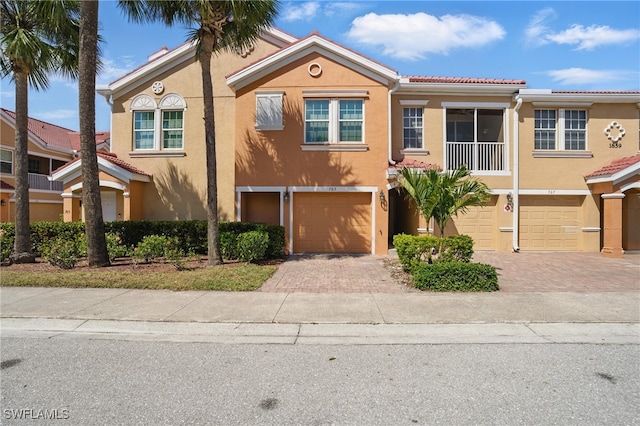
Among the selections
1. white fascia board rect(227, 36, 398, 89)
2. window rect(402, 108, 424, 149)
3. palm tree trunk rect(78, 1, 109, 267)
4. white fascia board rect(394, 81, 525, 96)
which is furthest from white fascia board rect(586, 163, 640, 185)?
palm tree trunk rect(78, 1, 109, 267)

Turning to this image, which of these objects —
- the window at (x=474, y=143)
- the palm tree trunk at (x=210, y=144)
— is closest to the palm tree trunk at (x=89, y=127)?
the palm tree trunk at (x=210, y=144)

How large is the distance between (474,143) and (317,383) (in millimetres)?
12893

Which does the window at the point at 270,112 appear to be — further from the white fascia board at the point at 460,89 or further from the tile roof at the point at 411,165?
the white fascia board at the point at 460,89

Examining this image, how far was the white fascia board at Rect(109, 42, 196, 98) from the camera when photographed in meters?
14.8

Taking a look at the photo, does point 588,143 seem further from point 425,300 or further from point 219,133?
point 219,133

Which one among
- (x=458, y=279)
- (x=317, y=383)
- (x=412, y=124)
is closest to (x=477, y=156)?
(x=412, y=124)

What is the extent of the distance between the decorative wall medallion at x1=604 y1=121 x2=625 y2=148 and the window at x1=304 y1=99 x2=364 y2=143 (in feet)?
32.9

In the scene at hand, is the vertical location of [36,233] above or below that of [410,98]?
below

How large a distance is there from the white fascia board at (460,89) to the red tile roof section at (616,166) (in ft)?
14.3

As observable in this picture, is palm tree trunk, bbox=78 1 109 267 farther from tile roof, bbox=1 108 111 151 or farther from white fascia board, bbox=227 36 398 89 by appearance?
tile roof, bbox=1 108 111 151

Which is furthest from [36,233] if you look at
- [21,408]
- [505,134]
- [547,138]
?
[547,138]

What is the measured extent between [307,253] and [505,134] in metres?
9.16

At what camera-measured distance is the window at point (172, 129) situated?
15.0 meters

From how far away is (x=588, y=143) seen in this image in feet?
47.3
